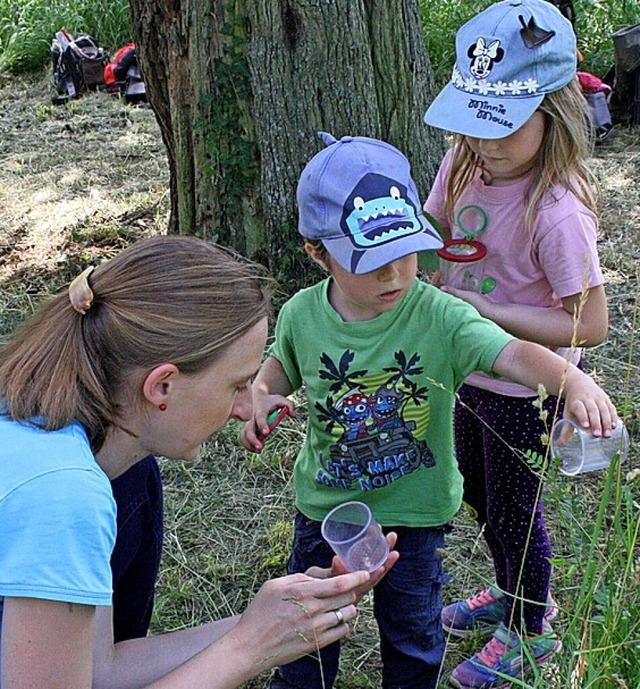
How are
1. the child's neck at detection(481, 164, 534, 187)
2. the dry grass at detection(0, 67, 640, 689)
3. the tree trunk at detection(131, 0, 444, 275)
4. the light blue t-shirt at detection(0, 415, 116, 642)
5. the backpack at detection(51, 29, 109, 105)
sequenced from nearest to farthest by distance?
the light blue t-shirt at detection(0, 415, 116, 642)
the child's neck at detection(481, 164, 534, 187)
the dry grass at detection(0, 67, 640, 689)
the tree trunk at detection(131, 0, 444, 275)
the backpack at detection(51, 29, 109, 105)

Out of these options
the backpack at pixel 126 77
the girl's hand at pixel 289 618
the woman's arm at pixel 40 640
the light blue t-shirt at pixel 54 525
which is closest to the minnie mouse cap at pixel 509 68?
the girl's hand at pixel 289 618

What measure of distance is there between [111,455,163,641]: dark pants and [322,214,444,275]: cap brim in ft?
2.16

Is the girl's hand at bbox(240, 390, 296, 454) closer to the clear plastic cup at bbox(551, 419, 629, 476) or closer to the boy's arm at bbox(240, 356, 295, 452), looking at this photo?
the boy's arm at bbox(240, 356, 295, 452)

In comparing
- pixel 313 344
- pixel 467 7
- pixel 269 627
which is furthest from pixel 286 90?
pixel 467 7

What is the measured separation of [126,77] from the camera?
323 inches

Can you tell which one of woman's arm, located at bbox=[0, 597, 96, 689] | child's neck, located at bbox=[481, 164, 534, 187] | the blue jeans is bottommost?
the blue jeans

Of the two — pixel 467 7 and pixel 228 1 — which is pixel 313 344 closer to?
pixel 228 1

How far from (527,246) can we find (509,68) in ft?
1.31

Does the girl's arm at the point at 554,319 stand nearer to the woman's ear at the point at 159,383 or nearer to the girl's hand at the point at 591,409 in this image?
the girl's hand at the point at 591,409

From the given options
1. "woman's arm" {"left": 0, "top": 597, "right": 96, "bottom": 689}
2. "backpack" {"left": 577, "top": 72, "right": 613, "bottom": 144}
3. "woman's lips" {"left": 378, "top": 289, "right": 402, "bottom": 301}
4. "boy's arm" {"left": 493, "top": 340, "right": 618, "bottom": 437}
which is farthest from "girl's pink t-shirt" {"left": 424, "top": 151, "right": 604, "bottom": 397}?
"backpack" {"left": 577, "top": 72, "right": 613, "bottom": 144}

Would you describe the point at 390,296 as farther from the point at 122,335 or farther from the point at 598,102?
the point at 598,102

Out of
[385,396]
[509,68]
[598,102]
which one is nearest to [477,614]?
[385,396]

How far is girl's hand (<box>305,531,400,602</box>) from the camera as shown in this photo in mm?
1851

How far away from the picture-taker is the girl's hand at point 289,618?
1765 mm
